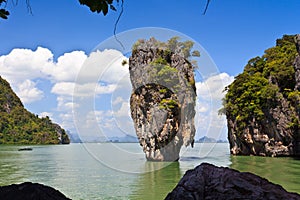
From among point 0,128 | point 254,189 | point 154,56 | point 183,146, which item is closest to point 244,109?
point 183,146

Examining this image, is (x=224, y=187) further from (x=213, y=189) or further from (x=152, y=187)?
(x=152, y=187)

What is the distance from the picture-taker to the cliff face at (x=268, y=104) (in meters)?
24.8

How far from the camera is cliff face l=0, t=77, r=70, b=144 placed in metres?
83.2

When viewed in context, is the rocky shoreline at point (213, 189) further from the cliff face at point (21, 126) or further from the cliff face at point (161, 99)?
the cliff face at point (21, 126)

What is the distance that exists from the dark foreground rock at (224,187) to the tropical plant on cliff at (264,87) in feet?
72.9

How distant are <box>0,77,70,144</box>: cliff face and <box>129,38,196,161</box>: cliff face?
6490cm

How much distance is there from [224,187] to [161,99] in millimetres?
21313

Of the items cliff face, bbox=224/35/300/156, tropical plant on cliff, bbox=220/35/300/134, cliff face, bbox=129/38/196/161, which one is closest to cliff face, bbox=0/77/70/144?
tropical plant on cliff, bbox=220/35/300/134

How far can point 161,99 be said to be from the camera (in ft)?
77.9

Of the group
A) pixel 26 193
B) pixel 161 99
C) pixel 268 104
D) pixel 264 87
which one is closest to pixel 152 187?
pixel 26 193

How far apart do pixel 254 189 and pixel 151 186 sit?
11032 mm

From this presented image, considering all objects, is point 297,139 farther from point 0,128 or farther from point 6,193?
point 0,128

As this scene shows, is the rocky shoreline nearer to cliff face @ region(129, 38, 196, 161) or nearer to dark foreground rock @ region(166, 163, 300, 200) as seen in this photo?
dark foreground rock @ region(166, 163, 300, 200)

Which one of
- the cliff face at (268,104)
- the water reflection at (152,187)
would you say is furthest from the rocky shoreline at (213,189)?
the cliff face at (268,104)
